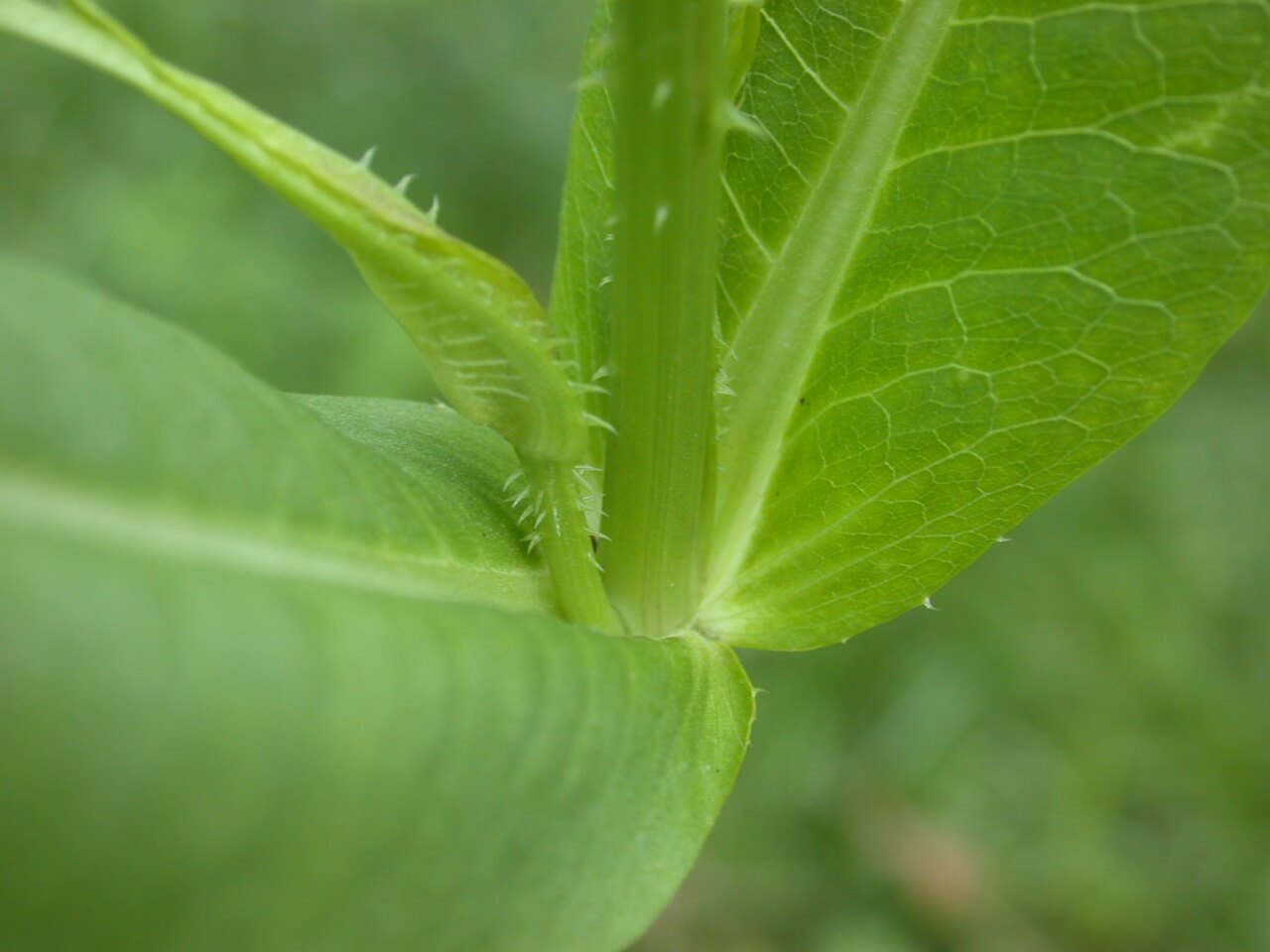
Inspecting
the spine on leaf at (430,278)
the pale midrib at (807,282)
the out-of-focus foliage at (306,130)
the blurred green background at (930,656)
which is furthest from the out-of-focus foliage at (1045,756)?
the spine on leaf at (430,278)

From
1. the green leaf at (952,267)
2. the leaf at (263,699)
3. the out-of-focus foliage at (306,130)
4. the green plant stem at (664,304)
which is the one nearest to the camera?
the leaf at (263,699)

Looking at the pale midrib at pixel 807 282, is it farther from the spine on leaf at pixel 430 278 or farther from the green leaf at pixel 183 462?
the green leaf at pixel 183 462

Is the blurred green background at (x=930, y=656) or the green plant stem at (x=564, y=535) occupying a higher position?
the green plant stem at (x=564, y=535)

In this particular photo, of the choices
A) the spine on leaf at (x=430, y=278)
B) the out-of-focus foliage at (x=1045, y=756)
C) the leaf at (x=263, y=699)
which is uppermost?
the spine on leaf at (x=430, y=278)

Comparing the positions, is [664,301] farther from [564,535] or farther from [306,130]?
[306,130]

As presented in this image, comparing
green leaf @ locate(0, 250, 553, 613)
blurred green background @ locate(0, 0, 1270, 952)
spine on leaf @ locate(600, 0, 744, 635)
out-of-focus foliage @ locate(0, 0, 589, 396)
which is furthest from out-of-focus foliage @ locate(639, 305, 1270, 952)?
green leaf @ locate(0, 250, 553, 613)

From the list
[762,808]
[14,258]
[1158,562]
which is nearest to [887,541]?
[14,258]

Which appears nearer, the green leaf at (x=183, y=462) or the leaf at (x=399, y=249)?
the green leaf at (x=183, y=462)

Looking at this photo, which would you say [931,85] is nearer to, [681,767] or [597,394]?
[597,394]
